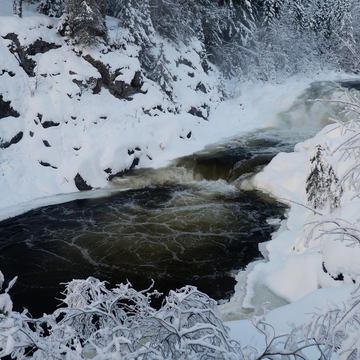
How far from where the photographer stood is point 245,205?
11883 mm

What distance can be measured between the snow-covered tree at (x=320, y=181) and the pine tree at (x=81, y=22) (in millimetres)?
12334

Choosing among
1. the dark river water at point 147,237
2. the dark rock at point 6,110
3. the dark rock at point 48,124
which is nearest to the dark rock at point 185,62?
the dark rock at point 48,124

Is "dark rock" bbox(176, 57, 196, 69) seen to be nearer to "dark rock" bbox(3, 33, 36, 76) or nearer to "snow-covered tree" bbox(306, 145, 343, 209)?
"dark rock" bbox(3, 33, 36, 76)

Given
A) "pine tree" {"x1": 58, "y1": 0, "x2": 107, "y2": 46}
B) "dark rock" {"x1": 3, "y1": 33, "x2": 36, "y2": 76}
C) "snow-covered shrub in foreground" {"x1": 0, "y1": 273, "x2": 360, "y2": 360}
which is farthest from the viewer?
"pine tree" {"x1": 58, "y1": 0, "x2": 107, "y2": 46}

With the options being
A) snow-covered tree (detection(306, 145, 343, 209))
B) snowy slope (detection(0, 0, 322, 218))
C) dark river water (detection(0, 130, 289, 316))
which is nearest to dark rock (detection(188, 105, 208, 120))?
snowy slope (detection(0, 0, 322, 218))

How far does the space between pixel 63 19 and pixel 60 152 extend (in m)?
7.12

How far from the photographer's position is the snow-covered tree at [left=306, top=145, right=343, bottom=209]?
8.84 meters

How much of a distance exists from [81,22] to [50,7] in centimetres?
316

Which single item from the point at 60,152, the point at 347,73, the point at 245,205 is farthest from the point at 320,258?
the point at 347,73

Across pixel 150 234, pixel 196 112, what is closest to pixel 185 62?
pixel 196 112

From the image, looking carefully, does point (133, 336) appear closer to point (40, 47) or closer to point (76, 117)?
point (76, 117)

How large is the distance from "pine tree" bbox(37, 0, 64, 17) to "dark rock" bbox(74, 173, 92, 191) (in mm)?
10311

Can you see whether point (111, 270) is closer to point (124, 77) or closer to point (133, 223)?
point (133, 223)

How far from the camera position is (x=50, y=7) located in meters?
19.1
